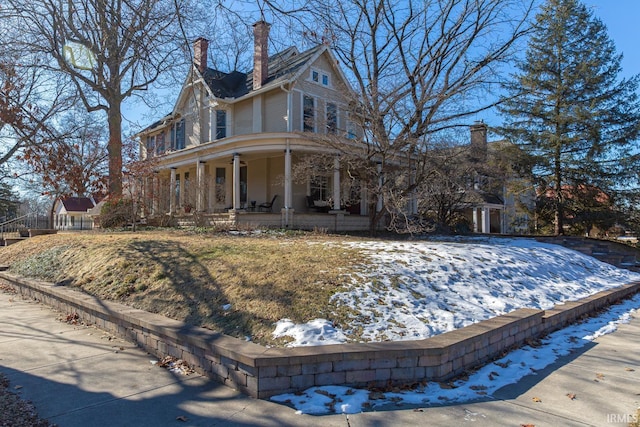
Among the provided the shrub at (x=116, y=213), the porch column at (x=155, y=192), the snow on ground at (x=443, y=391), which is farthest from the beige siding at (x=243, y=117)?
the snow on ground at (x=443, y=391)

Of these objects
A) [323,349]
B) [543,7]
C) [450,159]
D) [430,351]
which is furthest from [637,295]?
[543,7]

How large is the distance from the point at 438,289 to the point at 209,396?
3761 millimetres

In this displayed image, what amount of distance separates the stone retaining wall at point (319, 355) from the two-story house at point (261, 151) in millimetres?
9988

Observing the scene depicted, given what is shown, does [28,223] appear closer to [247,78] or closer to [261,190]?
[261,190]

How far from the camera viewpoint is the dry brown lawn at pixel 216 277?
17.4 feet

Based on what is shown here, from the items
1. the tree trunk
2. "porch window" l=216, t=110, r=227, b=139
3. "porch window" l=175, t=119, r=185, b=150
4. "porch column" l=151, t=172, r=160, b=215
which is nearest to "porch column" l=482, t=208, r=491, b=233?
"porch window" l=216, t=110, r=227, b=139

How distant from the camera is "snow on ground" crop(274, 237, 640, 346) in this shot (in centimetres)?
494

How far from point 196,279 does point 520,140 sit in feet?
61.6

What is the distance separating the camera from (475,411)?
3.74 m

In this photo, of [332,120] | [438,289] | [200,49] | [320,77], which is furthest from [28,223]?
[438,289]

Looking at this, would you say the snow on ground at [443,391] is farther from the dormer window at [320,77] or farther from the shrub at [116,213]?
the dormer window at [320,77]

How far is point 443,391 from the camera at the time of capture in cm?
416

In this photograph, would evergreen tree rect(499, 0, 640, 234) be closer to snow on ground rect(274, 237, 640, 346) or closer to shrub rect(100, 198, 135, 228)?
snow on ground rect(274, 237, 640, 346)

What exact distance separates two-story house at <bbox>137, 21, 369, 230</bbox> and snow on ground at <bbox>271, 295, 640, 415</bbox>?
1018 centimetres
